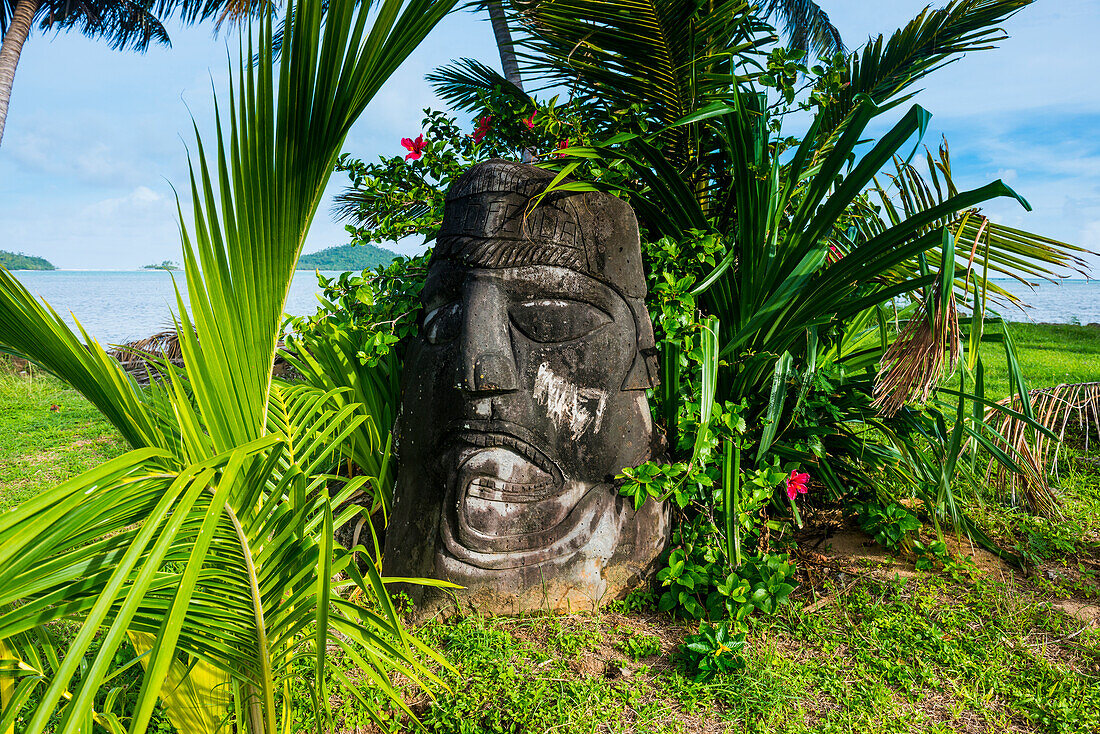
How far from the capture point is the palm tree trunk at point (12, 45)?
912cm

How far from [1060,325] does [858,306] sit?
10.2 meters

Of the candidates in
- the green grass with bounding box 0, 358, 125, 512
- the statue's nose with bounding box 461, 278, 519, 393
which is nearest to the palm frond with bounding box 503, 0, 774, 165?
the statue's nose with bounding box 461, 278, 519, 393

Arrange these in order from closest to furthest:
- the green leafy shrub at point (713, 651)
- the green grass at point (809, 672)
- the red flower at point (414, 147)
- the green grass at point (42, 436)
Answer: the green grass at point (809, 672) → the green leafy shrub at point (713, 651) → the red flower at point (414, 147) → the green grass at point (42, 436)

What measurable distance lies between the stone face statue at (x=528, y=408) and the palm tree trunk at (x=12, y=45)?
32.5ft

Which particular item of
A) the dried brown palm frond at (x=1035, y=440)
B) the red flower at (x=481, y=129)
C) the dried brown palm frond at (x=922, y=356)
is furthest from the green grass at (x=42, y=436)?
the dried brown palm frond at (x=1035, y=440)

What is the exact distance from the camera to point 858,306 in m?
2.28

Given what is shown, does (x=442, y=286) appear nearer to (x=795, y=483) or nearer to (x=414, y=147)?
(x=414, y=147)

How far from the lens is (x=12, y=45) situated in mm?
9492

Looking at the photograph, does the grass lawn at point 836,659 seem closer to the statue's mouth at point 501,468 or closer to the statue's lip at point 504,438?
the statue's mouth at point 501,468

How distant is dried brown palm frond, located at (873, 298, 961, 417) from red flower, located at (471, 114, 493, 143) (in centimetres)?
240

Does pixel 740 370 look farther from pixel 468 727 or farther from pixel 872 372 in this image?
pixel 468 727

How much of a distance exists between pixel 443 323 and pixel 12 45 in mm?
10836

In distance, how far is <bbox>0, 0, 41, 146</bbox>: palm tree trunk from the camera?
9.12 metres

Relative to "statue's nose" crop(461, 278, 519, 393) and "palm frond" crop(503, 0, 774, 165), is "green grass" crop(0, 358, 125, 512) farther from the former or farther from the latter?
"palm frond" crop(503, 0, 774, 165)
